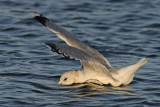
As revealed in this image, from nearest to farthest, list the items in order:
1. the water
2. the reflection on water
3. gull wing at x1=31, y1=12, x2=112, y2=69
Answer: the water < the reflection on water < gull wing at x1=31, y1=12, x2=112, y2=69

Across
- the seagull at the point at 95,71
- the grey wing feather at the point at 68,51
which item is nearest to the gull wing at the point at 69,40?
the seagull at the point at 95,71

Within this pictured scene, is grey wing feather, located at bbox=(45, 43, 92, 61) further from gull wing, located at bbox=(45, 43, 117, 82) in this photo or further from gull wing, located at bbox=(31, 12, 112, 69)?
gull wing, located at bbox=(31, 12, 112, 69)

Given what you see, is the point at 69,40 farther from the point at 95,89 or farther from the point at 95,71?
the point at 95,89

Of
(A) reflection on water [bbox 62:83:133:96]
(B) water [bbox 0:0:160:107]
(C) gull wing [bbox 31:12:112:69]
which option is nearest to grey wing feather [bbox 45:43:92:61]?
(B) water [bbox 0:0:160:107]

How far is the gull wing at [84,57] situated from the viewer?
7.18 meters

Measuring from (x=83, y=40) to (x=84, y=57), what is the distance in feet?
16.3

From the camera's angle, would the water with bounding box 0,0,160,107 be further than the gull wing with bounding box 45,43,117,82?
Yes

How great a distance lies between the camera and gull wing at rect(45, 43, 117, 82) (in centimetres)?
718

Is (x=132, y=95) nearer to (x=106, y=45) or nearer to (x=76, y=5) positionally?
(x=106, y=45)

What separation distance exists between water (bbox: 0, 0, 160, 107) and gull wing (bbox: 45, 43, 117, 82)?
320 mm

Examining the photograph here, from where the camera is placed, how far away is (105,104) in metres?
7.47

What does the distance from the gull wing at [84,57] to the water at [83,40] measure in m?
0.32

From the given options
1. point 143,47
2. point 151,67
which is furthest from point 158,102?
point 143,47

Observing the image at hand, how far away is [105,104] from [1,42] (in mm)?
5228
